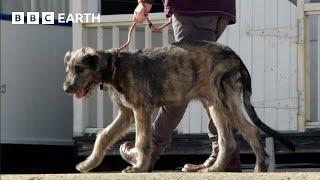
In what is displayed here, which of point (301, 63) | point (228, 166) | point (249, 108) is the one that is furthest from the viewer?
point (301, 63)

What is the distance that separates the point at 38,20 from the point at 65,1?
3.78 ft

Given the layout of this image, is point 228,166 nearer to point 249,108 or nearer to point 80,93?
point 249,108

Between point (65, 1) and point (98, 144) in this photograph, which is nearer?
point (98, 144)

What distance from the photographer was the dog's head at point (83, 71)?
8.45 m

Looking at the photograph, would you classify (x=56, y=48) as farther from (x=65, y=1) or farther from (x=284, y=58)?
(x=284, y=58)

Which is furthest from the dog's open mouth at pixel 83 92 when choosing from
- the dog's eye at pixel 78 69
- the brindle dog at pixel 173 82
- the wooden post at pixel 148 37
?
the wooden post at pixel 148 37

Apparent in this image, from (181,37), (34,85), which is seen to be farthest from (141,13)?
(34,85)

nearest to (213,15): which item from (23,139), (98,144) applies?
(98,144)

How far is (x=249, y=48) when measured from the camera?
1188 centimetres

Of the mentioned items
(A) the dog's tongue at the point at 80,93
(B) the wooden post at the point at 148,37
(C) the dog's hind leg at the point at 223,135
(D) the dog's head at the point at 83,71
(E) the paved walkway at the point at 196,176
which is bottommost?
(E) the paved walkway at the point at 196,176

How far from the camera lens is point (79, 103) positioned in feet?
41.2

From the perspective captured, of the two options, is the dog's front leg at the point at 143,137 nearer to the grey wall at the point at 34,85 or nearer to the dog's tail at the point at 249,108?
the dog's tail at the point at 249,108

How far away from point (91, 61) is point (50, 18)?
216 inches

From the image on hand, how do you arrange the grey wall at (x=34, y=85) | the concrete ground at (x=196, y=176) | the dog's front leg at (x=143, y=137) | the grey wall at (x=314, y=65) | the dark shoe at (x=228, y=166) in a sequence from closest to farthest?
the concrete ground at (x=196, y=176) < the dog's front leg at (x=143, y=137) < the dark shoe at (x=228, y=166) < the grey wall at (x=314, y=65) < the grey wall at (x=34, y=85)
